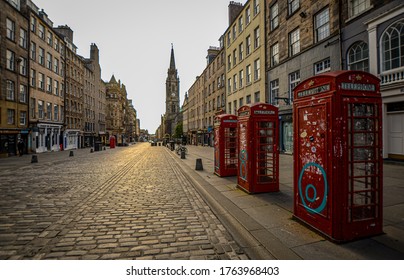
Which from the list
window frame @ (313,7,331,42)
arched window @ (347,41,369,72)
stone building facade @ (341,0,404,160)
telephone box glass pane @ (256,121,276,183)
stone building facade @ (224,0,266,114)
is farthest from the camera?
stone building facade @ (224,0,266,114)

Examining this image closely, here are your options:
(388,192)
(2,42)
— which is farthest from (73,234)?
(2,42)

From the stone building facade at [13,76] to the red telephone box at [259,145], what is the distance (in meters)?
25.7

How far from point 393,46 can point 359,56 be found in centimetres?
208

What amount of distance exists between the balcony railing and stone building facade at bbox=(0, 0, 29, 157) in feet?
102

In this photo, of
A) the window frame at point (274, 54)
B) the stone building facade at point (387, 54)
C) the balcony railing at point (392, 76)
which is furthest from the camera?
the window frame at point (274, 54)

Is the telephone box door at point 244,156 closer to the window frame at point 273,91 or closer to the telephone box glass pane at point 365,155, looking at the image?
the telephone box glass pane at point 365,155

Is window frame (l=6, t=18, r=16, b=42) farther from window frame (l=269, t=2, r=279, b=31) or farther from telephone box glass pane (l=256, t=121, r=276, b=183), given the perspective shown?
telephone box glass pane (l=256, t=121, r=276, b=183)

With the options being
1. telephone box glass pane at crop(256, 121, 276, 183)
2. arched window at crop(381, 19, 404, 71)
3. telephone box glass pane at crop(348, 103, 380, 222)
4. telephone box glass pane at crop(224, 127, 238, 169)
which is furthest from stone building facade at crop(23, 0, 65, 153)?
arched window at crop(381, 19, 404, 71)

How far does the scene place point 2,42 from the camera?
→ 22.5m

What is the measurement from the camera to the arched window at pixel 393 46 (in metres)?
10.9

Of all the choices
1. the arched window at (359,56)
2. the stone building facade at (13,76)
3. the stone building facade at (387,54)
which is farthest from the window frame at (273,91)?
the stone building facade at (13,76)

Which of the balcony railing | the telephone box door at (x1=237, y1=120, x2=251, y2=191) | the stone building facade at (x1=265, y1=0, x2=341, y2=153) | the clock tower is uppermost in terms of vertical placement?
the clock tower

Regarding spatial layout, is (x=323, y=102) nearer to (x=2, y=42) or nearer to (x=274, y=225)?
(x=274, y=225)

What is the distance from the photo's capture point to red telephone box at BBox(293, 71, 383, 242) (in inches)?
137
